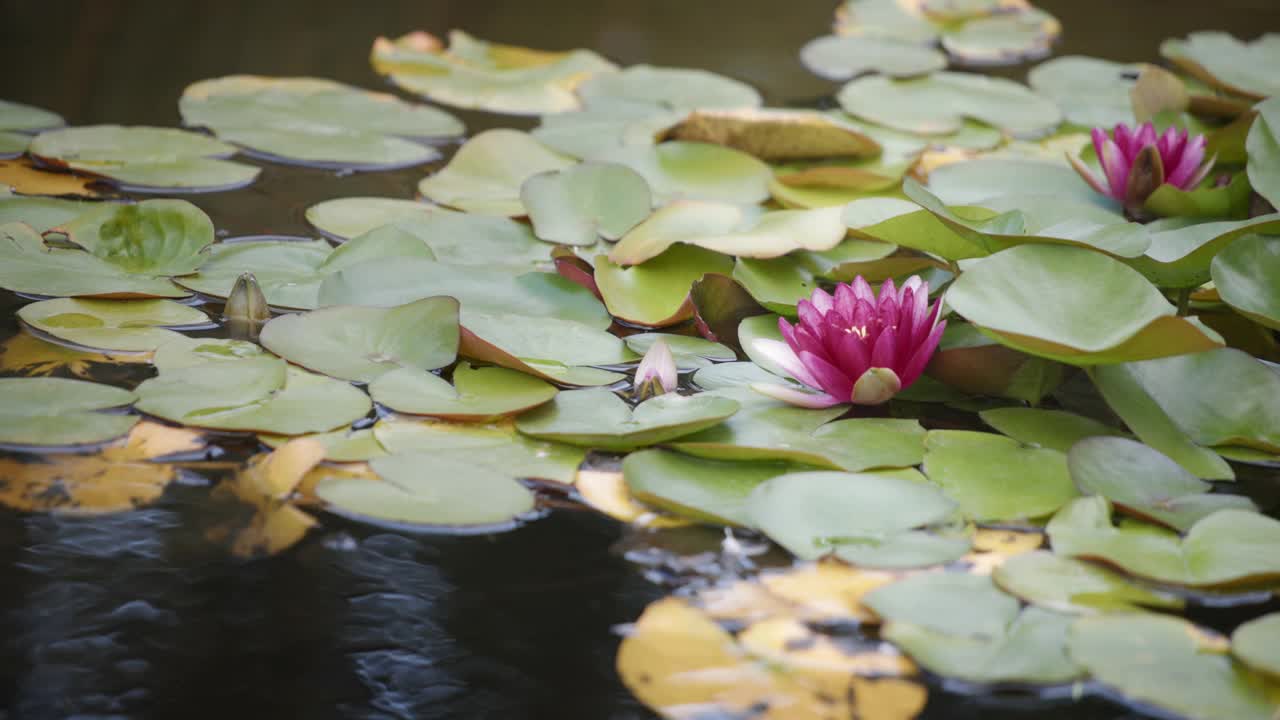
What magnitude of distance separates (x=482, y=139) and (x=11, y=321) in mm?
809

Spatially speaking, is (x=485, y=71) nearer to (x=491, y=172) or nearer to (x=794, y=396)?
(x=491, y=172)

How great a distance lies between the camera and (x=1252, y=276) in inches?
48.2

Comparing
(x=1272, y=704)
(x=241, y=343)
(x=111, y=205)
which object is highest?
(x=111, y=205)

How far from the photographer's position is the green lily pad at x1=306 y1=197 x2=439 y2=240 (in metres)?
1.57

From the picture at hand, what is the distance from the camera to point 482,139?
1.86 metres

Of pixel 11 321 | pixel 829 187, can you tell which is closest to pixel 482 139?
pixel 829 187

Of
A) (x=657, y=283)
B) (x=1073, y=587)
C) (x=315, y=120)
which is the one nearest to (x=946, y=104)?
(x=657, y=283)

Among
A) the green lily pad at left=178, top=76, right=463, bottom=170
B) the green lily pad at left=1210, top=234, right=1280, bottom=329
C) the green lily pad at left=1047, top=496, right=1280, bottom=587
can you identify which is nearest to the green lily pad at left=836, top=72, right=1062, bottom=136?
the green lily pad at left=178, top=76, right=463, bottom=170

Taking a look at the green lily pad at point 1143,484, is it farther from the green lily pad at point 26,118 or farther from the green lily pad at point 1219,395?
the green lily pad at point 26,118

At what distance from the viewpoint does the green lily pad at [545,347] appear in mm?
1196

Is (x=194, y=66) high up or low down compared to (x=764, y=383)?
up

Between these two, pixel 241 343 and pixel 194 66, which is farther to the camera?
pixel 194 66

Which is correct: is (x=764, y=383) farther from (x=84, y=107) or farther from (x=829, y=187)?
(x=84, y=107)

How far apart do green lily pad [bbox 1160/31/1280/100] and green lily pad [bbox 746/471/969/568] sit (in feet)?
5.73
